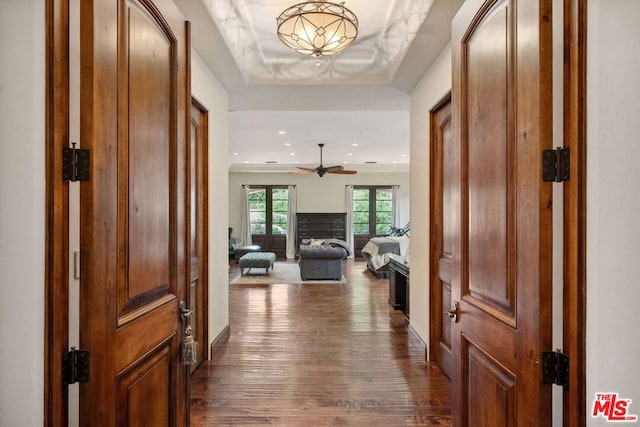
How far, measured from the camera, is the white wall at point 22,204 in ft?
3.20

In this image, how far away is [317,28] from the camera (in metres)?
2.38

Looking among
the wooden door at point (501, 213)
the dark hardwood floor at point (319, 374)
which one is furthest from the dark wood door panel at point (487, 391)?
the dark hardwood floor at point (319, 374)

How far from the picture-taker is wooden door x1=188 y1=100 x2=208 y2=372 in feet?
9.58

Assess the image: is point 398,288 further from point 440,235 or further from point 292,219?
point 292,219

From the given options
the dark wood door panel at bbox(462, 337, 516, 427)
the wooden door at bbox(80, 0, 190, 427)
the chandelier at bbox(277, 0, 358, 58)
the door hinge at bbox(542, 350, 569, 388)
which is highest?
the chandelier at bbox(277, 0, 358, 58)

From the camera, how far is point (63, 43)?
1015 millimetres

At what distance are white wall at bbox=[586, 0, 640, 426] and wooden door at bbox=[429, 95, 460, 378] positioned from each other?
188cm

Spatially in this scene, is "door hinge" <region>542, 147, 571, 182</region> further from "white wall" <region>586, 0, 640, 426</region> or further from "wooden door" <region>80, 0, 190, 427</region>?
"wooden door" <region>80, 0, 190, 427</region>

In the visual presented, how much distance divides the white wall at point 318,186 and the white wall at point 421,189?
7762 mm

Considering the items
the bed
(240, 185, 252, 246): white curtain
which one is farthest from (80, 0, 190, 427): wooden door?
(240, 185, 252, 246): white curtain

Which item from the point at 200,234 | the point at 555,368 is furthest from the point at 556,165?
the point at 200,234

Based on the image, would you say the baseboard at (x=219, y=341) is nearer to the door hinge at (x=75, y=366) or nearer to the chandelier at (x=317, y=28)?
the door hinge at (x=75, y=366)

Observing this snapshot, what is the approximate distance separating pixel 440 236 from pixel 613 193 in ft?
6.95

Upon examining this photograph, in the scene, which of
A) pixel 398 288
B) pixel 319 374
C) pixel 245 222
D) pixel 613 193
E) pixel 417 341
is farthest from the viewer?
pixel 245 222
